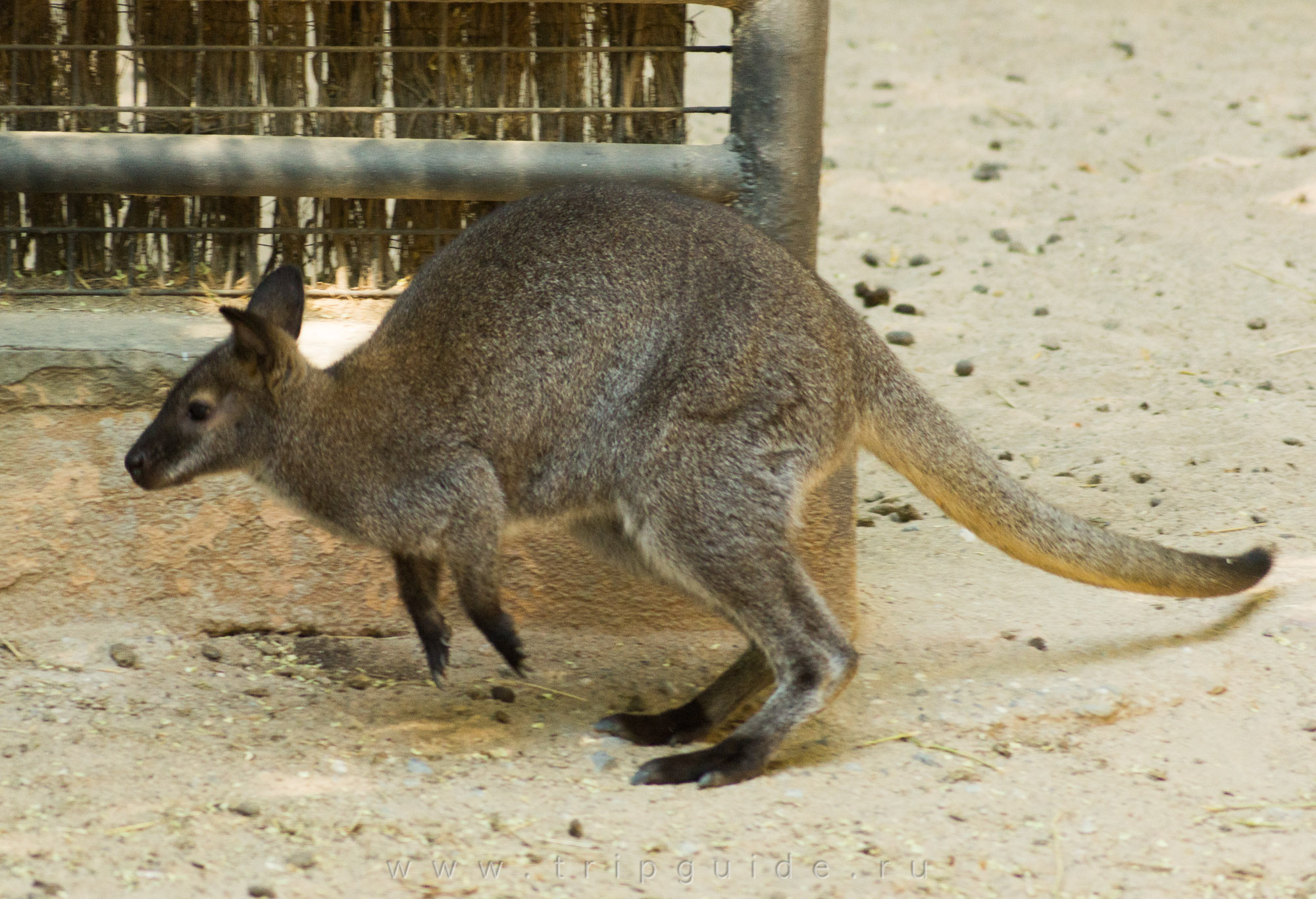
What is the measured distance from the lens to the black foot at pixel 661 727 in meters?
3.88

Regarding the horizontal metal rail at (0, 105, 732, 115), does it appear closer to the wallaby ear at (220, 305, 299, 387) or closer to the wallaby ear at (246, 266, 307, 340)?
the wallaby ear at (246, 266, 307, 340)

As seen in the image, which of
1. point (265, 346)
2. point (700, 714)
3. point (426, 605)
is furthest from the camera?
point (700, 714)

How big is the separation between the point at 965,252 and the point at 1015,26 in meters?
4.12

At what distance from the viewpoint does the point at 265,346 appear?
140 inches

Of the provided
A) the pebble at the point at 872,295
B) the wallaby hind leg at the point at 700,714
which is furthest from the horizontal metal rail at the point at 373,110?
the pebble at the point at 872,295

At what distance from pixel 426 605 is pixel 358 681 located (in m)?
0.46

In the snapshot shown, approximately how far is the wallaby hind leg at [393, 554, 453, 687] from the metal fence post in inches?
52.7

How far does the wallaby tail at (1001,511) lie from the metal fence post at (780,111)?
1.50 feet

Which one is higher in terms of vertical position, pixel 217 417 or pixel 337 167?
pixel 337 167

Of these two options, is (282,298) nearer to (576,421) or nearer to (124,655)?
(576,421)

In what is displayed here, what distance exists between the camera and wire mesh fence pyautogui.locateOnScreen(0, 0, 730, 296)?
4.23 meters

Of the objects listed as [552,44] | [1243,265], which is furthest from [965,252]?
[552,44]

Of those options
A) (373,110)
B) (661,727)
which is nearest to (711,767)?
(661,727)

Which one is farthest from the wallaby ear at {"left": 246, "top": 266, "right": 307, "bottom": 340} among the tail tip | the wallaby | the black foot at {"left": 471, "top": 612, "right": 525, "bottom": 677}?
the tail tip
